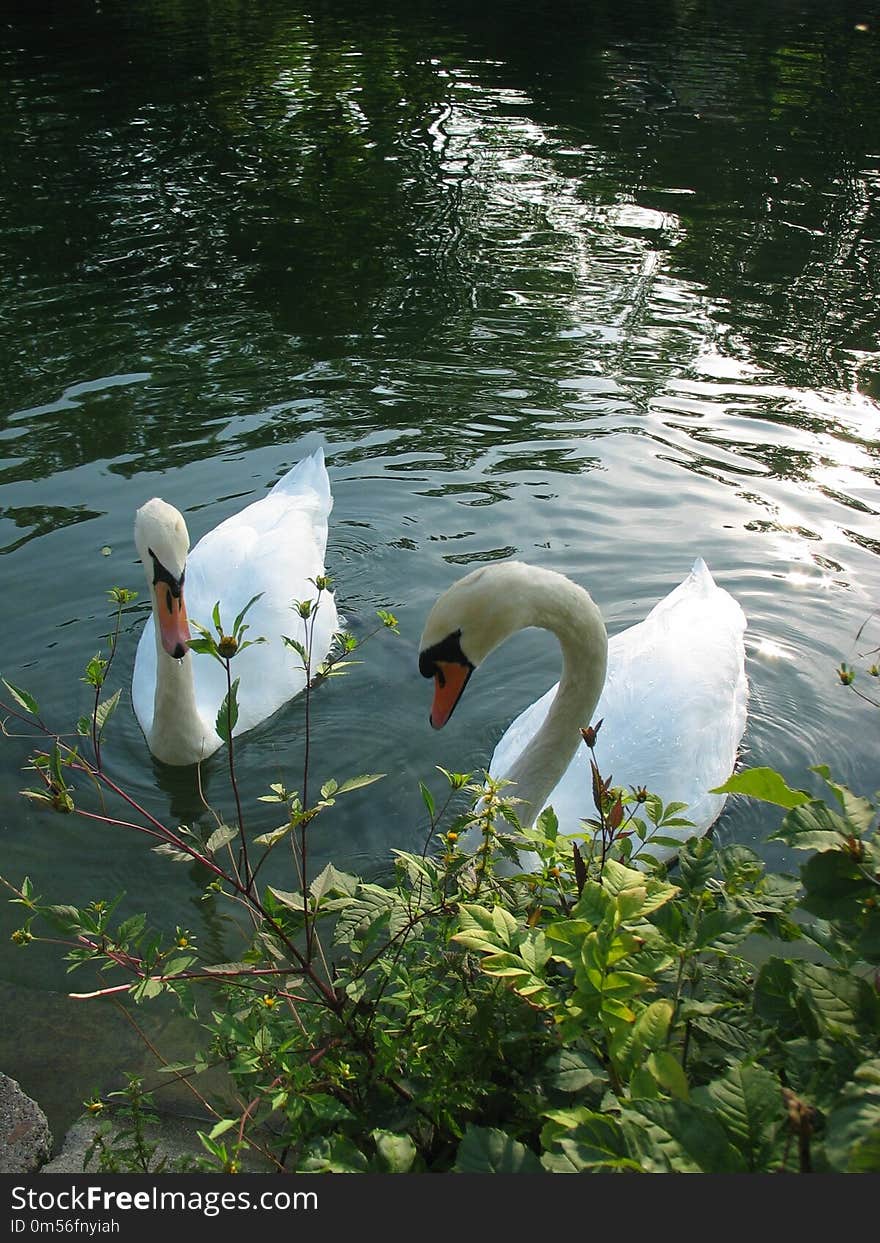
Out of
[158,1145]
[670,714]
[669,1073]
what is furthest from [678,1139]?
[670,714]

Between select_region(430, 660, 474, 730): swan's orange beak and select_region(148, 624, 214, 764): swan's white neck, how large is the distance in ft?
5.05

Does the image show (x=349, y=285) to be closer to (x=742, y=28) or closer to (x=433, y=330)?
(x=433, y=330)

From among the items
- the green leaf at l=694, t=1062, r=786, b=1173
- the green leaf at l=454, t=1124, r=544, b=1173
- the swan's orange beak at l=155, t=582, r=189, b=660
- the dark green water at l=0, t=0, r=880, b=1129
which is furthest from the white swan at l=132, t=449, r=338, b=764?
the green leaf at l=694, t=1062, r=786, b=1173

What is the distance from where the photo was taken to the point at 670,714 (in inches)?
186

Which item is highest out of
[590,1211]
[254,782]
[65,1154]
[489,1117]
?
[590,1211]

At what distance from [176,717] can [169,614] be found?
487 millimetres

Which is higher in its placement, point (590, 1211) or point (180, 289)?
point (590, 1211)

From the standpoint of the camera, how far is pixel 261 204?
42.0ft

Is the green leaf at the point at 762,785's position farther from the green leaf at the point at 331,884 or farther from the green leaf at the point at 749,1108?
the green leaf at the point at 331,884

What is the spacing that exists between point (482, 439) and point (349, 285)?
3.30 m

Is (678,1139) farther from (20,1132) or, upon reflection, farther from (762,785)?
(20,1132)

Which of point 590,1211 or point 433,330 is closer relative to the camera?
point 590,1211

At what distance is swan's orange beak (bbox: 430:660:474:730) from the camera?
375 centimetres

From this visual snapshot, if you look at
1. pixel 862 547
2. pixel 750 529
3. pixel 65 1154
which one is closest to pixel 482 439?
pixel 750 529
